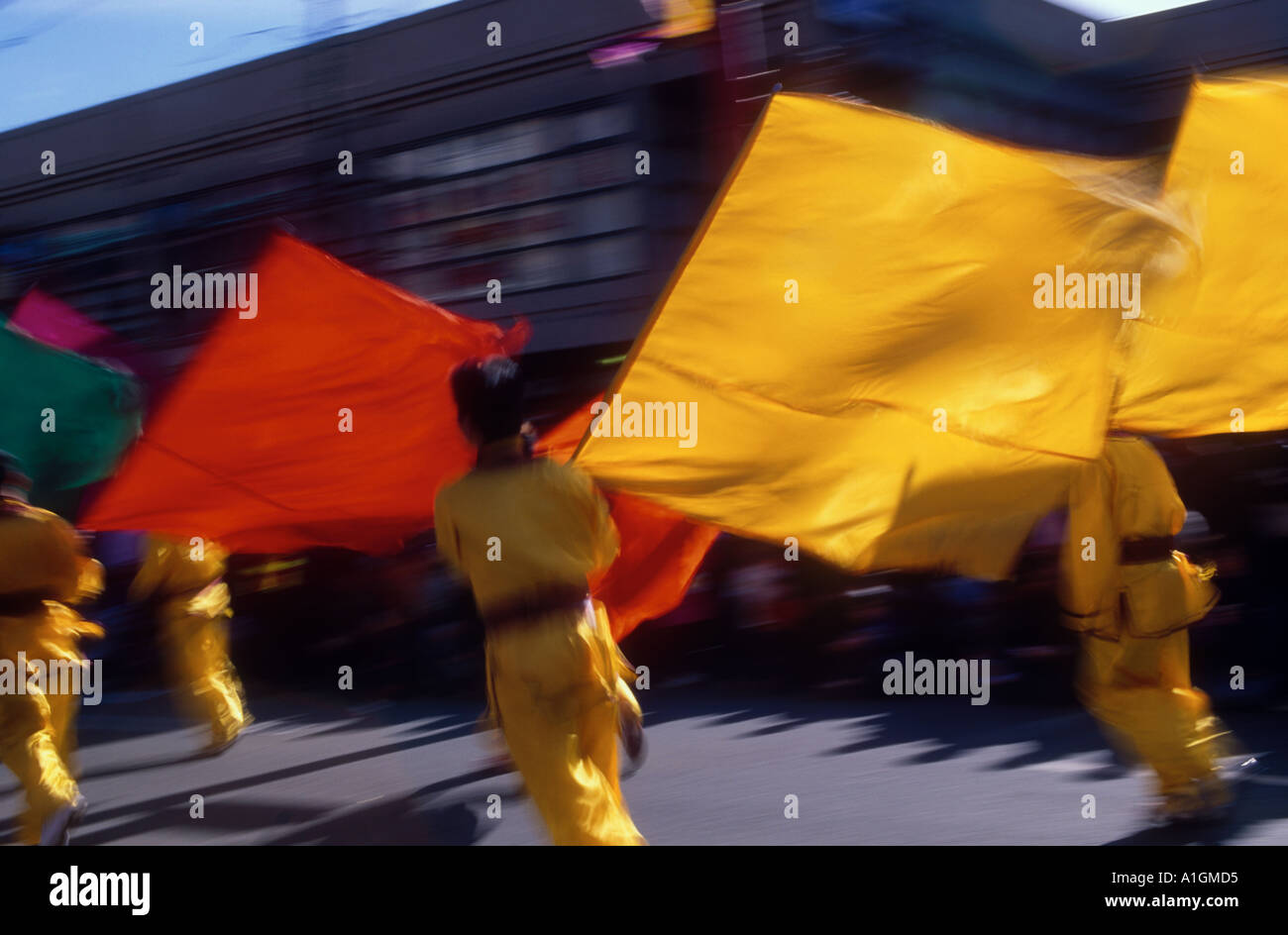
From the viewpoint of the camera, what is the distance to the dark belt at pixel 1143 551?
4715mm

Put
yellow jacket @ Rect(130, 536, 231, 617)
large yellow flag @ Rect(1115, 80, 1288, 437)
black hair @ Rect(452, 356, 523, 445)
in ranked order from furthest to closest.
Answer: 1. yellow jacket @ Rect(130, 536, 231, 617)
2. black hair @ Rect(452, 356, 523, 445)
3. large yellow flag @ Rect(1115, 80, 1288, 437)

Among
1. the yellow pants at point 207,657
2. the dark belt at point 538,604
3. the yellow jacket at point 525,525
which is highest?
the yellow jacket at point 525,525

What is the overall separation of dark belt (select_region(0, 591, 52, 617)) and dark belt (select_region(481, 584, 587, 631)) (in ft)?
7.02

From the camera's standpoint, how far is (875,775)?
244 inches

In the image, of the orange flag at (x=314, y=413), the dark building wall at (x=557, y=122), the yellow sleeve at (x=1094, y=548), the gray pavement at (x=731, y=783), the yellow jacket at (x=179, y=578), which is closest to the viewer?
the yellow sleeve at (x=1094, y=548)

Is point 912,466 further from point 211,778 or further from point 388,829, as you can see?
point 211,778

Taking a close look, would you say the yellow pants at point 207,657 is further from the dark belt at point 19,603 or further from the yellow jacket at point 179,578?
the dark belt at point 19,603

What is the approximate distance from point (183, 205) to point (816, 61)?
5.81 m

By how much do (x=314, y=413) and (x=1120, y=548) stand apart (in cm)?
268

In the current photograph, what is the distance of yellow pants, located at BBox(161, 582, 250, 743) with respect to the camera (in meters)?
7.78

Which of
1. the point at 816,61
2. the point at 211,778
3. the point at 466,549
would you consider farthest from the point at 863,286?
the point at 816,61

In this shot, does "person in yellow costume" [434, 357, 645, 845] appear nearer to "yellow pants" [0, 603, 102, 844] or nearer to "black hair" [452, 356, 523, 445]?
"black hair" [452, 356, 523, 445]

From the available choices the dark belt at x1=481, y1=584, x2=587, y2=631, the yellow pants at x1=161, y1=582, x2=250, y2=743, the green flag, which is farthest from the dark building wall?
the dark belt at x1=481, y1=584, x2=587, y2=631

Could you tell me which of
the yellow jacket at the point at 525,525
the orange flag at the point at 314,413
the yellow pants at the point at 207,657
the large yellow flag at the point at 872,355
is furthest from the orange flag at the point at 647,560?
the yellow pants at the point at 207,657
